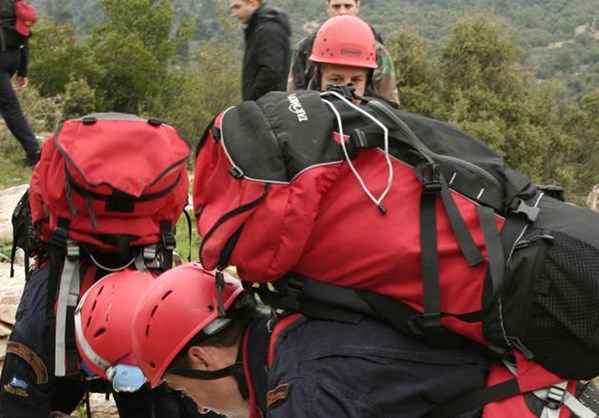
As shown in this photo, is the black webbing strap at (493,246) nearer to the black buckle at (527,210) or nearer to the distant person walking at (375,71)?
the black buckle at (527,210)

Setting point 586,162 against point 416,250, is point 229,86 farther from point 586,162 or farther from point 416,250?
point 416,250

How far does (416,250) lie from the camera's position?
1976 mm

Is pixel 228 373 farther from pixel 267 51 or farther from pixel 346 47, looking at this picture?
pixel 267 51

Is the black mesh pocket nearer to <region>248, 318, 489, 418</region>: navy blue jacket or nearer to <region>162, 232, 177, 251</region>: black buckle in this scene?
<region>248, 318, 489, 418</region>: navy blue jacket

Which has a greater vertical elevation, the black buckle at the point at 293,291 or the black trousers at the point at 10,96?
the black buckle at the point at 293,291

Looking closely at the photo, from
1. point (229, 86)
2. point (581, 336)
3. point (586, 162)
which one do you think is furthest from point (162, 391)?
point (229, 86)

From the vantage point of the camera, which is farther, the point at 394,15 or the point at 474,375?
the point at 394,15

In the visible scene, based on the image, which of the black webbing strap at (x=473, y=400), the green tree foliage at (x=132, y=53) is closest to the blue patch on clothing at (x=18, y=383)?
the black webbing strap at (x=473, y=400)

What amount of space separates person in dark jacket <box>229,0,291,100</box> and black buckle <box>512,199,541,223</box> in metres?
3.87

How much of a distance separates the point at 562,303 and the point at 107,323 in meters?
1.92

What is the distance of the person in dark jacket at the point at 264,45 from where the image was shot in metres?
5.73

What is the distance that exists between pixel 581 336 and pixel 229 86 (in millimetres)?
43531

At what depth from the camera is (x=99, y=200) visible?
3.19 m

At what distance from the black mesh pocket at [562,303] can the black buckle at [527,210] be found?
0.23 ft
